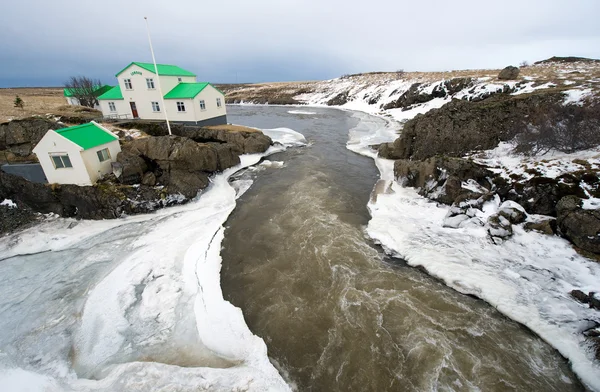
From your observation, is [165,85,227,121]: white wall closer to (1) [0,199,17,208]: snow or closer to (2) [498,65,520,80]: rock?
(1) [0,199,17,208]: snow

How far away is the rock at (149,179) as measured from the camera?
17516mm

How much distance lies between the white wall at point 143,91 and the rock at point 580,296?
1321 inches

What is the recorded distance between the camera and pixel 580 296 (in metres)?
8.63

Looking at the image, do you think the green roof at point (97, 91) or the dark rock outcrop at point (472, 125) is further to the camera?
the green roof at point (97, 91)

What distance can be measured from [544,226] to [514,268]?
2731 mm

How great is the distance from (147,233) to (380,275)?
12240mm

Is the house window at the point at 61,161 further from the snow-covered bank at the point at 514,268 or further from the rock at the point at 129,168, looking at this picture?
the snow-covered bank at the point at 514,268

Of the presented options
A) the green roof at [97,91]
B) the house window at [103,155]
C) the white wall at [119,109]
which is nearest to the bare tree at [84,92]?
the green roof at [97,91]

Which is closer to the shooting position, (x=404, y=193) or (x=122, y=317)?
(x=122, y=317)

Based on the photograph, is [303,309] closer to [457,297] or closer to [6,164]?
[457,297]

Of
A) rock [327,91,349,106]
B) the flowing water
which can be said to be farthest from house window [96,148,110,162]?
rock [327,91,349,106]

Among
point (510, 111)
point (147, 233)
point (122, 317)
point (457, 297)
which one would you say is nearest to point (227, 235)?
point (147, 233)

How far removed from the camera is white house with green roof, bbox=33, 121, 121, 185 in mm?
15578

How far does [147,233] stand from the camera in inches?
567
